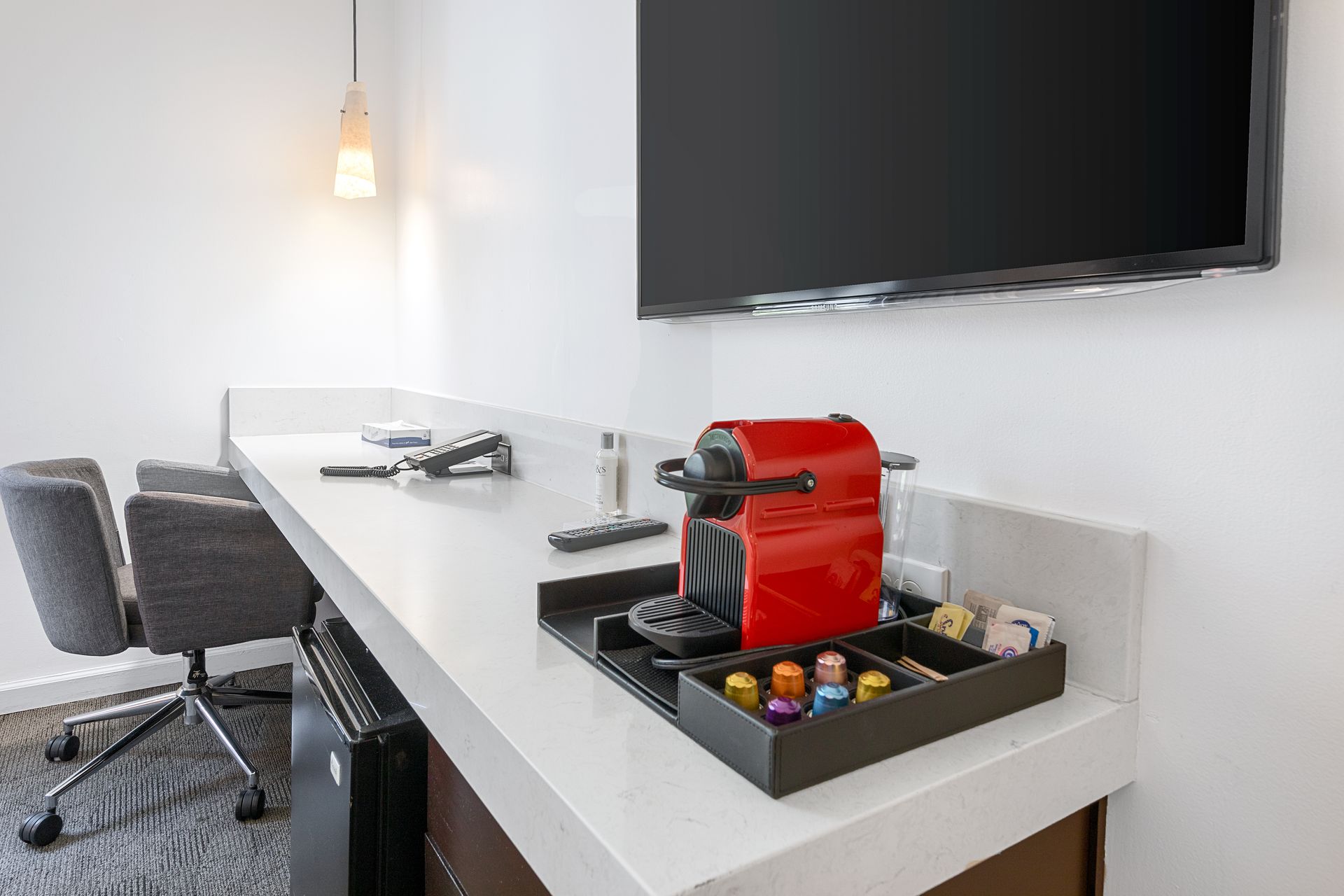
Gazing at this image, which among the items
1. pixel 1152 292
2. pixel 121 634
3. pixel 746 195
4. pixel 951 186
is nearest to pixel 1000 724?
pixel 1152 292

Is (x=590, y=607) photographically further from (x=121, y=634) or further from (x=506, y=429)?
(x=121, y=634)

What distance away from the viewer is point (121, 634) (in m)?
2.06

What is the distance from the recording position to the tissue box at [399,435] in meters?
2.46

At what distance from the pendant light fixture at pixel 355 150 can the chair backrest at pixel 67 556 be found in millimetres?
1286

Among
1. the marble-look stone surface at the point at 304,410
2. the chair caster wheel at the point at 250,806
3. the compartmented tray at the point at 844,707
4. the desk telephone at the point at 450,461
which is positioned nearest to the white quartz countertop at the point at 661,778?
the compartmented tray at the point at 844,707

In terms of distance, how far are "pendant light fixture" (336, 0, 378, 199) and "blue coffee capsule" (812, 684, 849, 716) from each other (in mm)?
2667

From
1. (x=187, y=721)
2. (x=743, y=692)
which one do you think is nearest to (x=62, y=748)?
(x=187, y=721)

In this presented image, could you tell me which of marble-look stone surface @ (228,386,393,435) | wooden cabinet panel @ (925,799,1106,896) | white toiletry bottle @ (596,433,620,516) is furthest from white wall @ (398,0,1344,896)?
marble-look stone surface @ (228,386,393,435)

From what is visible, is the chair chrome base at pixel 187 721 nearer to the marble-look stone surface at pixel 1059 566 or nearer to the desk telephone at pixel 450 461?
the desk telephone at pixel 450 461

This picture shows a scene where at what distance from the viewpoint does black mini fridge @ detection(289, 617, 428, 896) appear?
1.10 m

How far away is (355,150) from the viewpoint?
278 cm

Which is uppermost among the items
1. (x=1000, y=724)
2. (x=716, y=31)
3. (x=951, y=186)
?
(x=716, y=31)

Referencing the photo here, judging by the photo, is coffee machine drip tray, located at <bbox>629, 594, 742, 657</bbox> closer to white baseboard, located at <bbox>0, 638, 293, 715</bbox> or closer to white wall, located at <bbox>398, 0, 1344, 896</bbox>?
white wall, located at <bbox>398, 0, 1344, 896</bbox>

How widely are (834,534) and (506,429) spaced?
148cm
